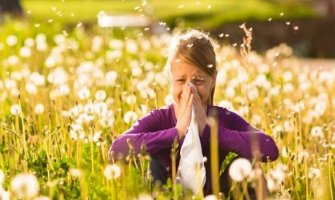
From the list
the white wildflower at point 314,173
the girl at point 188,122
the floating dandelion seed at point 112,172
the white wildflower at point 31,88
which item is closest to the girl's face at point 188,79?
the girl at point 188,122

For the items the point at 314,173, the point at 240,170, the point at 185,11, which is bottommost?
the point at 314,173

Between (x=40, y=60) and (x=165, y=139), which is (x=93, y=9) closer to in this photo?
(x=40, y=60)

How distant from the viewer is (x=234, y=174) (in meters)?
2.92

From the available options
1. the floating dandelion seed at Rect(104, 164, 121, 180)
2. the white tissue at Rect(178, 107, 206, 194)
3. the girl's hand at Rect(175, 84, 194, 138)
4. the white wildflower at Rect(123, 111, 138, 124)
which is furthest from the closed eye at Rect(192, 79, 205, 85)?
the white wildflower at Rect(123, 111, 138, 124)

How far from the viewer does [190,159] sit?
12.3ft

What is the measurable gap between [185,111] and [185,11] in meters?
21.0

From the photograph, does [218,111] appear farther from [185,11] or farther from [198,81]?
[185,11]

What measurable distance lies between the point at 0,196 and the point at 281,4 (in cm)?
2703

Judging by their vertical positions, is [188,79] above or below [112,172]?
above

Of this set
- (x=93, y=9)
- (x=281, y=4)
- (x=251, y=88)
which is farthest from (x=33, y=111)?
(x=281, y=4)

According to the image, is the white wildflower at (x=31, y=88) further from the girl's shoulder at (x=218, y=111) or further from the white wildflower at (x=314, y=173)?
the white wildflower at (x=314, y=173)

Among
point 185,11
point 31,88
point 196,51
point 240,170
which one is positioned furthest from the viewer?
point 185,11

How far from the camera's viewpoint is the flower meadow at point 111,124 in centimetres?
336

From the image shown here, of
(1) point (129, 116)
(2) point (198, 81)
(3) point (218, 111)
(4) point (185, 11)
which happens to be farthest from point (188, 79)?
(4) point (185, 11)
